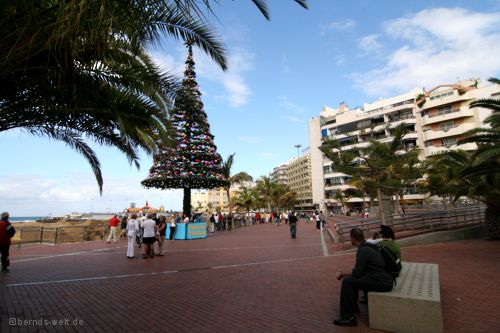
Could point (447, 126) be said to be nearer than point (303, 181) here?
Yes

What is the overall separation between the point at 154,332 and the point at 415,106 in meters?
63.0

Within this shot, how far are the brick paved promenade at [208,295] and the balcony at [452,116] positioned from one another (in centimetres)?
4848

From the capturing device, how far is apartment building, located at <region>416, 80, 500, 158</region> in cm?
4903

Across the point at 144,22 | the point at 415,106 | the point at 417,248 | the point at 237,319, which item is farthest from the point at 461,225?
the point at 415,106

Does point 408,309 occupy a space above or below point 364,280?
below

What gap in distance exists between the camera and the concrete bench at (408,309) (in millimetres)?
3777

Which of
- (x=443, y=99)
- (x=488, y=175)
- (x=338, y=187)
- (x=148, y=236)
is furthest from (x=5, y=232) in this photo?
(x=338, y=187)

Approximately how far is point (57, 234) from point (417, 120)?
→ 58.0 metres

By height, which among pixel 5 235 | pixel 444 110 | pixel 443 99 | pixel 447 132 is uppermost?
pixel 443 99

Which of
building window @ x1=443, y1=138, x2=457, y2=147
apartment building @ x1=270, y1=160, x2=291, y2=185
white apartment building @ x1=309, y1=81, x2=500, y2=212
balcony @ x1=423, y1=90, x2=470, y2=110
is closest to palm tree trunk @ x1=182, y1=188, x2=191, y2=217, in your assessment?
white apartment building @ x1=309, y1=81, x2=500, y2=212

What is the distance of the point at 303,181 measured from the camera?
110000 millimetres

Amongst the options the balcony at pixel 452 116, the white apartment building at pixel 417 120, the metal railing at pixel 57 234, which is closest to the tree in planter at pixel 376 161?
the metal railing at pixel 57 234

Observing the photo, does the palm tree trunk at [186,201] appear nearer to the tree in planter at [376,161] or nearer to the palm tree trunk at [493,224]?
the tree in planter at [376,161]

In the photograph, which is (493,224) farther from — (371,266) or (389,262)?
(371,266)
